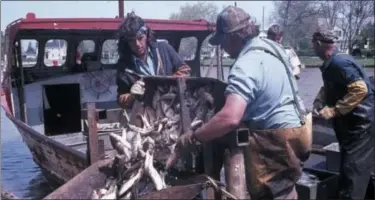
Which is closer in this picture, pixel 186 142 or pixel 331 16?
pixel 186 142

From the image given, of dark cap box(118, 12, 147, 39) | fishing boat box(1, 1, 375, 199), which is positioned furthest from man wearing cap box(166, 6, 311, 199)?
fishing boat box(1, 1, 375, 199)

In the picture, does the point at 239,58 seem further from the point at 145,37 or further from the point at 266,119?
the point at 145,37

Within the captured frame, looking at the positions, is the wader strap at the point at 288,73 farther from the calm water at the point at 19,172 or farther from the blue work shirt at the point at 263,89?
the calm water at the point at 19,172

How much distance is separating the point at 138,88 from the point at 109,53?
22.1 ft

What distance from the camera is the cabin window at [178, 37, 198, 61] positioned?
10633mm

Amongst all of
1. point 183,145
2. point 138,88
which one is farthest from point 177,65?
point 183,145

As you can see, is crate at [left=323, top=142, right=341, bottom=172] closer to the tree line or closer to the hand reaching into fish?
the hand reaching into fish

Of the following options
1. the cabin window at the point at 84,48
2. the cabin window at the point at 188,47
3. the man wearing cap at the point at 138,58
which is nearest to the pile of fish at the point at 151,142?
the man wearing cap at the point at 138,58

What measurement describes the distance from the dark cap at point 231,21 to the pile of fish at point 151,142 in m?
0.67

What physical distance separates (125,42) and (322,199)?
262cm

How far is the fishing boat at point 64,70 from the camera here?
8.71 metres

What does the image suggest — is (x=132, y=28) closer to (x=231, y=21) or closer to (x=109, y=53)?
(x=231, y=21)

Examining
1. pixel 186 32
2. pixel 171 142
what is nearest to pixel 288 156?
pixel 171 142

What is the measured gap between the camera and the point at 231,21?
118 inches
